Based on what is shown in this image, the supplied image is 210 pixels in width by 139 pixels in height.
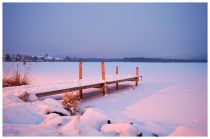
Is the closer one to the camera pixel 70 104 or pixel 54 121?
pixel 54 121

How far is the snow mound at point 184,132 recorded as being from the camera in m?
3.76

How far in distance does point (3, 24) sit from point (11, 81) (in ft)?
7.09

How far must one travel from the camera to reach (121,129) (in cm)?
320

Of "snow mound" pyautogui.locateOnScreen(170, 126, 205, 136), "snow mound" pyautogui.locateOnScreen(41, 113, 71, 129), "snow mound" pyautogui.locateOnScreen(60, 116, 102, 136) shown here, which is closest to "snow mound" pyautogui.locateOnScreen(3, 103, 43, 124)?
"snow mound" pyautogui.locateOnScreen(41, 113, 71, 129)

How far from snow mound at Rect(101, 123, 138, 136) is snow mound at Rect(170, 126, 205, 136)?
2.72ft

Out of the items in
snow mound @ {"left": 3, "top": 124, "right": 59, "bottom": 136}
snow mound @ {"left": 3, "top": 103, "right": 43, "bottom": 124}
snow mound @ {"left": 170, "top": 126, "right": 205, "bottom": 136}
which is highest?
snow mound @ {"left": 3, "top": 103, "right": 43, "bottom": 124}

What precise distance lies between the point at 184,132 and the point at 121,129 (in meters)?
1.25

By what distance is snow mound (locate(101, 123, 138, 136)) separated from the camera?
316cm

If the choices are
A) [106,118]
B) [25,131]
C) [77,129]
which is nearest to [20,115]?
[25,131]

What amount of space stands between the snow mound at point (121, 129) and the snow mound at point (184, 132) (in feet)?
2.72

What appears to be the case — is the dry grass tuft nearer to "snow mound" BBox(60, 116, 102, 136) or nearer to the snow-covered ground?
the snow-covered ground

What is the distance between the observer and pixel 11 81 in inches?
220

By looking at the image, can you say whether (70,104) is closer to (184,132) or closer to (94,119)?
(94,119)

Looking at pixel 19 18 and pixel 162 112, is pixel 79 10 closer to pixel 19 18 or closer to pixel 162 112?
pixel 19 18
